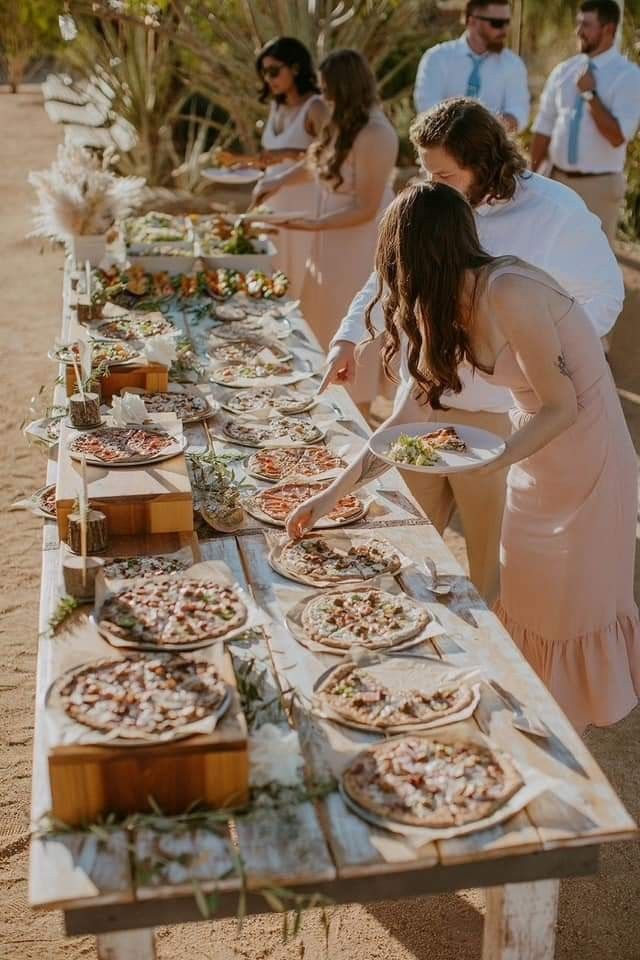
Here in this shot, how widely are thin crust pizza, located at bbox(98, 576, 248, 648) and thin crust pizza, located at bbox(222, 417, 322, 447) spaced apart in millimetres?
1143

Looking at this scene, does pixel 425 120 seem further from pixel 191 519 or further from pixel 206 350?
pixel 206 350

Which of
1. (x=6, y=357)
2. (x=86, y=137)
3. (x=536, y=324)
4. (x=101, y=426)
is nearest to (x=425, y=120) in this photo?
(x=536, y=324)

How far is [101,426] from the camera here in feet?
10.2

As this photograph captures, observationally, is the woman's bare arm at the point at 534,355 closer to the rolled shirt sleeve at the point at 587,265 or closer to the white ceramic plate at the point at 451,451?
the white ceramic plate at the point at 451,451

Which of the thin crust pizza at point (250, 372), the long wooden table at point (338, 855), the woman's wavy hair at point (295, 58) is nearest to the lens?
the long wooden table at point (338, 855)

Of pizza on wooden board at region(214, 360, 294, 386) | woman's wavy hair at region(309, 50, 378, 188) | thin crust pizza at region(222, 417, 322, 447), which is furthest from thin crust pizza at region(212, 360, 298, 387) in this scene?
woman's wavy hair at region(309, 50, 378, 188)

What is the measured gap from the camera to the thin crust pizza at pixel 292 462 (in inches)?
124

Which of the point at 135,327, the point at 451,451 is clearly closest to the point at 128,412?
the point at 451,451

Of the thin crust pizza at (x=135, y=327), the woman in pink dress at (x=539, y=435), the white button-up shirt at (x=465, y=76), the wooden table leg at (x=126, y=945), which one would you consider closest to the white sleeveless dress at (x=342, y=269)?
the thin crust pizza at (x=135, y=327)

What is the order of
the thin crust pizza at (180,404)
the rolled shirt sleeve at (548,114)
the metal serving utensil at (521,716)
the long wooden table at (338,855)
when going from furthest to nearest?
the rolled shirt sleeve at (548,114)
the thin crust pizza at (180,404)
the metal serving utensil at (521,716)
the long wooden table at (338,855)

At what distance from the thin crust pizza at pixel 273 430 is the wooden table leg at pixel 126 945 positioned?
1774 mm

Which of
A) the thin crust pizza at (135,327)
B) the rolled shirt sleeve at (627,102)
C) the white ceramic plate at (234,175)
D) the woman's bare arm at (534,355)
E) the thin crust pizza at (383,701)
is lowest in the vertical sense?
the thin crust pizza at (383,701)

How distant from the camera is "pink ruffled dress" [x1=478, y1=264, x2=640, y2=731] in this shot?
8.89 ft

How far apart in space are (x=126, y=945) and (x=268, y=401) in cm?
218
